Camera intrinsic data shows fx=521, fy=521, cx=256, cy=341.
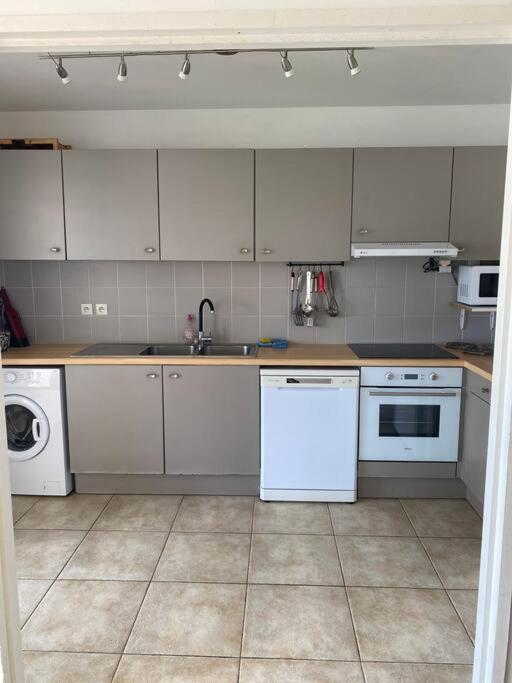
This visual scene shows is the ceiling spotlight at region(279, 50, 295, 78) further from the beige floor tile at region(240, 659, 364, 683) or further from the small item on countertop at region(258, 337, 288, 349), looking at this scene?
the beige floor tile at region(240, 659, 364, 683)

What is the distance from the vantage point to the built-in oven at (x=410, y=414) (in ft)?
10.0

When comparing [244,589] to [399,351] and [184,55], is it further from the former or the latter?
[184,55]

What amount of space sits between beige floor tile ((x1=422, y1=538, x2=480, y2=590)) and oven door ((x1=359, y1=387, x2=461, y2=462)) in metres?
0.53

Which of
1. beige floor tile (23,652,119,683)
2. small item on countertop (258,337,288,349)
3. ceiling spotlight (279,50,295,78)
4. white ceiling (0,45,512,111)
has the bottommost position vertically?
beige floor tile (23,652,119,683)

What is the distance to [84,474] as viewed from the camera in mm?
3277

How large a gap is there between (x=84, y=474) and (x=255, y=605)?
153cm

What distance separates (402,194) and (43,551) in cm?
281

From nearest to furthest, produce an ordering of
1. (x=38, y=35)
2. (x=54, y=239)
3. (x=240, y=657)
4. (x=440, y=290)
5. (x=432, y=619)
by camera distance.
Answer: (x=38, y=35) → (x=240, y=657) → (x=432, y=619) → (x=54, y=239) → (x=440, y=290)

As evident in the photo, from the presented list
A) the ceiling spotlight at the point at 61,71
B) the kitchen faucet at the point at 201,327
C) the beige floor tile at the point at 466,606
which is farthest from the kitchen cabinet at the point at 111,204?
the beige floor tile at the point at 466,606

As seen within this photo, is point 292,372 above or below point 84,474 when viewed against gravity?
above

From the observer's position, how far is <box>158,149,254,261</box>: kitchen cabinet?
316 cm

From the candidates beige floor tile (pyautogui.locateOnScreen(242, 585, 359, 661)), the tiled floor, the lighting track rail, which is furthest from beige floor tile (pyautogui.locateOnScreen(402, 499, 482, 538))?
the lighting track rail

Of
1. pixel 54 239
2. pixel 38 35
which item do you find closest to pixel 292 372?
pixel 54 239

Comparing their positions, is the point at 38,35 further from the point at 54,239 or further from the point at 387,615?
the point at 387,615
